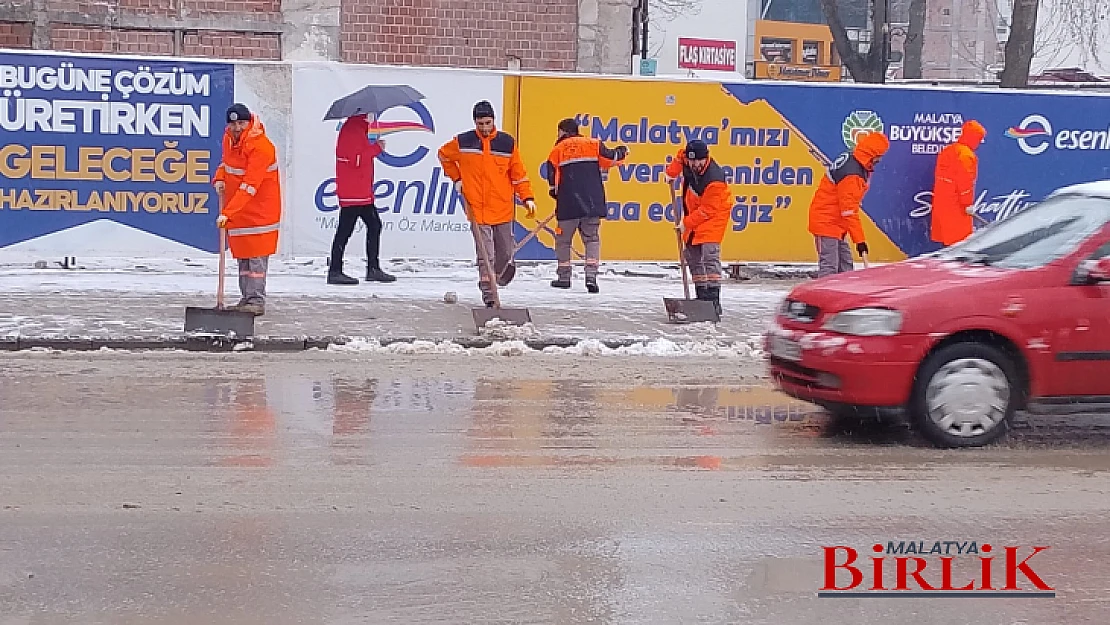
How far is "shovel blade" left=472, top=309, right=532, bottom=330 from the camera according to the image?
1153 centimetres

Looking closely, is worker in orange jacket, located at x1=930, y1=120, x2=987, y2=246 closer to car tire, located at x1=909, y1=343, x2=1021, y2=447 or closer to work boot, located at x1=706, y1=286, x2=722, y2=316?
work boot, located at x1=706, y1=286, x2=722, y2=316

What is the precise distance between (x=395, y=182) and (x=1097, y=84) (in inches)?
957

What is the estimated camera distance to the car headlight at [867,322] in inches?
294

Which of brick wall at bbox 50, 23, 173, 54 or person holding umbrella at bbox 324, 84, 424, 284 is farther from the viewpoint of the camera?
brick wall at bbox 50, 23, 173, 54

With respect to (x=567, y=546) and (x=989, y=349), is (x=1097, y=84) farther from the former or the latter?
(x=567, y=546)

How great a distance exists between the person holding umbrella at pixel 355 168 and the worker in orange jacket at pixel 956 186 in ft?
18.9

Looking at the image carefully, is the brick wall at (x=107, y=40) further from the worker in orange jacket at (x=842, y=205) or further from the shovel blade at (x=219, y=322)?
the worker in orange jacket at (x=842, y=205)

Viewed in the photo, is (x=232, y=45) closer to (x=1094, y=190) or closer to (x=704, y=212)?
(x=704, y=212)

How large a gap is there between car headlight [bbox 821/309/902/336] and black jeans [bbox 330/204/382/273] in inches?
270

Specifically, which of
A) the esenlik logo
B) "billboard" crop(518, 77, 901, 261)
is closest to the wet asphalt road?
the esenlik logo

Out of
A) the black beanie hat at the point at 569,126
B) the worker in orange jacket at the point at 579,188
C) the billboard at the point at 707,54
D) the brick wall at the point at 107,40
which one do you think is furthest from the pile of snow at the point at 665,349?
the billboard at the point at 707,54

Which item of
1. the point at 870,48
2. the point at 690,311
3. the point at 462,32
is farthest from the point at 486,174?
the point at 870,48

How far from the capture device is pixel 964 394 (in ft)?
24.9

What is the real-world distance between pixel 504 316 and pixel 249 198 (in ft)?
7.54
